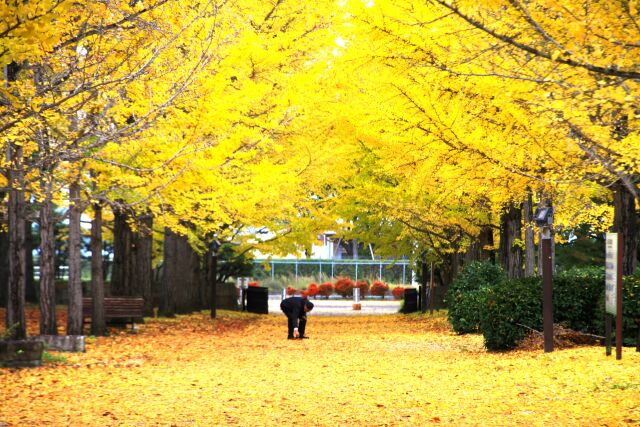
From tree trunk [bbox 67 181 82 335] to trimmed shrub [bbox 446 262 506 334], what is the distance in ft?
24.6

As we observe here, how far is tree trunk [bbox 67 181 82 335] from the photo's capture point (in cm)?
1750

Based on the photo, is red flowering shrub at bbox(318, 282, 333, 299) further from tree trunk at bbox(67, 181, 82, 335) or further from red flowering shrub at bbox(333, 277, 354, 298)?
tree trunk at bbox(67, 181, 82, 335)

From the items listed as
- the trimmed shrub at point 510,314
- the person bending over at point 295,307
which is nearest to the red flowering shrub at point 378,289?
the person bending over at point 295,307

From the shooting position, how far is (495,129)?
50.0 ft

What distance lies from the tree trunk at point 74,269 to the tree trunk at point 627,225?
888 cm

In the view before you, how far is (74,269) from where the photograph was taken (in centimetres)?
1756

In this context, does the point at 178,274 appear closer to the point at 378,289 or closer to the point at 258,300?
the point at 258,300

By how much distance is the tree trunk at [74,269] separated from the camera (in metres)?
17.5

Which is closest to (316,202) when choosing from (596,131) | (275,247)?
(275,247)

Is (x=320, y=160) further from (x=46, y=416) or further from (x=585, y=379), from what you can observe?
(x=46, y=416)

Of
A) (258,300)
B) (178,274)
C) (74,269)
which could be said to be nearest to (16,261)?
(74,269)

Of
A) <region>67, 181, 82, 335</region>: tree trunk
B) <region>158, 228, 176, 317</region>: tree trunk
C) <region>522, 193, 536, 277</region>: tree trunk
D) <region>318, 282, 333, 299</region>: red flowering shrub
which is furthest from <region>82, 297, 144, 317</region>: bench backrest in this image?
<region>318, 282, 333, 299</region>: red flowering shrub

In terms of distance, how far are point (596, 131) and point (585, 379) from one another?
291 cm

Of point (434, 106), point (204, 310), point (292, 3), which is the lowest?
point (204, 310)
